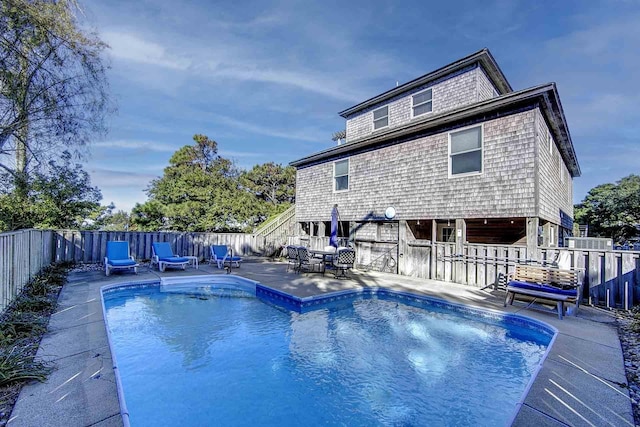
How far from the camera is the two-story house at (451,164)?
8.04m

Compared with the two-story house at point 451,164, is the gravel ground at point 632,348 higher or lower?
lower

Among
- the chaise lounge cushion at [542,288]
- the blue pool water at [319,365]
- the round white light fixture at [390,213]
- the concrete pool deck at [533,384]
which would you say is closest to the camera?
the concrete pool deck at [533,384]

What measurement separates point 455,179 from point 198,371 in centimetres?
858

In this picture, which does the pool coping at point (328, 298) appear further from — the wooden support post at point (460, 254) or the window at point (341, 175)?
the window at point (341, 175)

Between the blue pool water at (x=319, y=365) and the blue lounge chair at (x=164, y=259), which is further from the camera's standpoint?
the blue lounge chair at (x=164, y=259)

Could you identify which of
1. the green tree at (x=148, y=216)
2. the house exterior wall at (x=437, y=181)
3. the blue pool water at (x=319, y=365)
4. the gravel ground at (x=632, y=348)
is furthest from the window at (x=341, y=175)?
the green tree at (x=148, y=216)

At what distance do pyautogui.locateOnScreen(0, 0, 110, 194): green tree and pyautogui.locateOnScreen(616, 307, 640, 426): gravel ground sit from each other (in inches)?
433

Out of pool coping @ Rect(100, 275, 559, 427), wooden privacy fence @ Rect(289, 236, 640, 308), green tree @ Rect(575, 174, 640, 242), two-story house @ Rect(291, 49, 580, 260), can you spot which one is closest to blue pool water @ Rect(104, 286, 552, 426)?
pool coping @ Rect(100, 275, 559, 427)

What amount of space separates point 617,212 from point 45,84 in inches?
1429

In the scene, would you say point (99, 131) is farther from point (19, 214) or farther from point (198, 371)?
point (198, 371)

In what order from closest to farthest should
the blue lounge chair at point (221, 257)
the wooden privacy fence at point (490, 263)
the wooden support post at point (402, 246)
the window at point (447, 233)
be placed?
1. the wooden privacy fence at point (490, 263)
2. the wooden support post at point (402, 246)
3. the blue lounge chair at point (221, 257)
4. the window at point (447, 233)

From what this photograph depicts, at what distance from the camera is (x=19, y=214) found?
10070 mm

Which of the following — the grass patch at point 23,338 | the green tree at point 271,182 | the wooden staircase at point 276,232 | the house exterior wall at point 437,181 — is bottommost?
the grass patch at point 23,338

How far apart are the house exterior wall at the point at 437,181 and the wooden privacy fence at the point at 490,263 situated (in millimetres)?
1080
